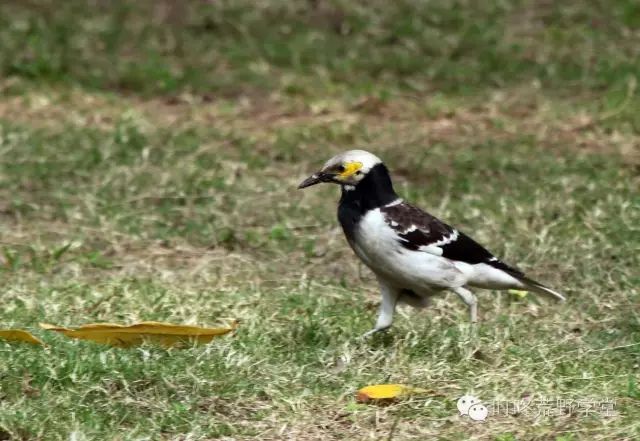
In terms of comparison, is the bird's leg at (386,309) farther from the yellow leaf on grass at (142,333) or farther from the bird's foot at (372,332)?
the yellow leaf on grass at (142,333)

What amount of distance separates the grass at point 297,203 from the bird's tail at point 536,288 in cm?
17

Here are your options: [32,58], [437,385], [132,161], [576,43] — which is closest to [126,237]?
[132,161]

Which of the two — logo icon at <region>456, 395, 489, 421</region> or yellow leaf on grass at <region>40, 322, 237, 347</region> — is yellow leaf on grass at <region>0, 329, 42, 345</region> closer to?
yellow leaf on grass at <region>40, 322, 237, 347</region>

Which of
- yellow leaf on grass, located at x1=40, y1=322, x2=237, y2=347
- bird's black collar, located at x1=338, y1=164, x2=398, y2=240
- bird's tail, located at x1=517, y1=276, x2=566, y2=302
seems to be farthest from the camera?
bird's tail, located at x1=517, y1=276, x2=566, y2=302

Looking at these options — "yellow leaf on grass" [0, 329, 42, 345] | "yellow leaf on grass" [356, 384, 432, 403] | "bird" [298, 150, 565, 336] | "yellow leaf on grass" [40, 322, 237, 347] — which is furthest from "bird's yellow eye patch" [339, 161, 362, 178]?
"yellow leaf on grass" [0, 329, 42, 345]

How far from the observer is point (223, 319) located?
652 centimetres

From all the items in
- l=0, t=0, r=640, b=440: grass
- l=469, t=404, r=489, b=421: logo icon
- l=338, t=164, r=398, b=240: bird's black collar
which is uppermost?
l=338, t=164, r=398, b=240: bird's black collar

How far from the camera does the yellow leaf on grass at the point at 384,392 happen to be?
532 centimetres

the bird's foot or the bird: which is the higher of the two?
the bird

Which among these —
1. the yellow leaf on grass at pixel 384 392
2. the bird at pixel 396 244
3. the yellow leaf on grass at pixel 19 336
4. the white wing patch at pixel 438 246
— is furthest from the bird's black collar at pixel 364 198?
the yellow leaf on grass at pixel 19 336

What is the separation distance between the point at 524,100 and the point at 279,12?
2.93 m

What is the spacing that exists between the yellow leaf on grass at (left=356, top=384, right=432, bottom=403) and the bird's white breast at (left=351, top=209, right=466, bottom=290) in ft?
2.51

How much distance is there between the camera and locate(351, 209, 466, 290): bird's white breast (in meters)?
5.98

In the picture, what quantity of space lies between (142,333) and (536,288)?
6.63ft
